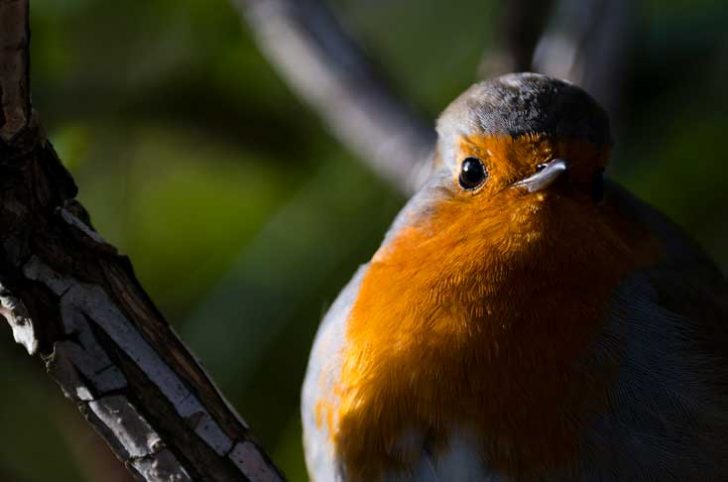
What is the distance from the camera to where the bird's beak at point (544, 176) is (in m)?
2.44

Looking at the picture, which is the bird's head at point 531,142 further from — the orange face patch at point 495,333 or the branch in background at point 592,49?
the branch in background at point 592,49

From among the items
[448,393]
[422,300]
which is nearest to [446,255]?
[422,300]

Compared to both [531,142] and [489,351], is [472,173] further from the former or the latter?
[489,351]

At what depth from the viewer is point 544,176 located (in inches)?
96.9

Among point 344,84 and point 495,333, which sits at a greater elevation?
point 344,84

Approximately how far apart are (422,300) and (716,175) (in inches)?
61.0

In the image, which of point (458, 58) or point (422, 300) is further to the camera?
point (458, 58)

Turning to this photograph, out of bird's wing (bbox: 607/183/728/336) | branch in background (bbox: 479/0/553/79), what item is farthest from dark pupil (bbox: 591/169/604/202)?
branch in background (bbox: 479/0/553/79)

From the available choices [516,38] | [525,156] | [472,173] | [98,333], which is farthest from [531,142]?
[516,38]

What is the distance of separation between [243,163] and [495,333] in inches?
67.0

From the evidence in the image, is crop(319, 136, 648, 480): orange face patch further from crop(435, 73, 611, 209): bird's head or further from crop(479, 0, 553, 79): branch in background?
crop(479, 0, 553, 79): branch in background

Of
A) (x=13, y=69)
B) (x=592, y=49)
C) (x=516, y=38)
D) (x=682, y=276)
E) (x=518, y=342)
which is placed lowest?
(x=682, y=276)

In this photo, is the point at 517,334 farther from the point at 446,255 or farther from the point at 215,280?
the point at 215,280

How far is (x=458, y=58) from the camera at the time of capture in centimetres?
414
